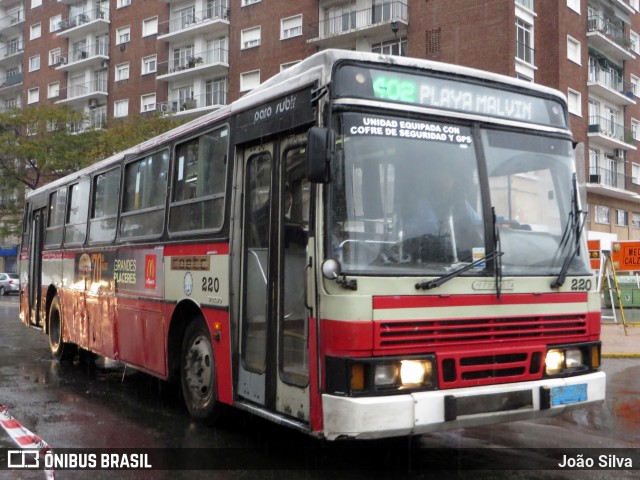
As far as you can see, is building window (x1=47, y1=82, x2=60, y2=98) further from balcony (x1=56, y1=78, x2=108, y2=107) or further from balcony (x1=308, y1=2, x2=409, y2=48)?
balcony (x1=308, y1=2, x2=409, y2=48)

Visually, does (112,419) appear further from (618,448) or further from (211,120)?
(618,448)

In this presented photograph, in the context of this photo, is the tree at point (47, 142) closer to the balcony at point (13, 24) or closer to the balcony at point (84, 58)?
the balcony at point (84, 58)

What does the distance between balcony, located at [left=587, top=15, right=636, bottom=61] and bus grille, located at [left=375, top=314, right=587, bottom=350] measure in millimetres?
36120

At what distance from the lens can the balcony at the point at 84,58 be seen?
5038 centimetres

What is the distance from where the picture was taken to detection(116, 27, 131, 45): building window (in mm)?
48659

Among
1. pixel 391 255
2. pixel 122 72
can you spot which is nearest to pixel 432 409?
pixel 391 255

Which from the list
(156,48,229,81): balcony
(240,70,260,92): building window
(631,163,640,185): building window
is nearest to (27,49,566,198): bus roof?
(240,70,260,92): building window

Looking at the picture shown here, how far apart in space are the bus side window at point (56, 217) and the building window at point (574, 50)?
99.9 ft

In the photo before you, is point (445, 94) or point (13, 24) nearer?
point (445, 94)

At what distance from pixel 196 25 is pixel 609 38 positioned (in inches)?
942

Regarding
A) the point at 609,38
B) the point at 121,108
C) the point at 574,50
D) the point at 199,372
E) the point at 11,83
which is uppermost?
the point at 11,83

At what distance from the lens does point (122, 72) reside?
161 ft

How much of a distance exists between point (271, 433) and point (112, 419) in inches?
69.9

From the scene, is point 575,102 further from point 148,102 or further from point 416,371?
point 416,371
